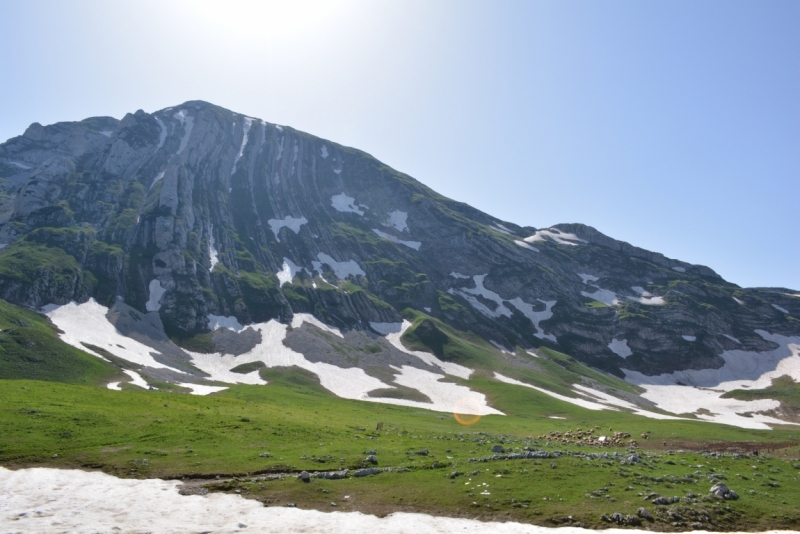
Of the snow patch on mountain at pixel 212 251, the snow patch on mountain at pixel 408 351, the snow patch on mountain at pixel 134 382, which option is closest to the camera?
the snow patch on mountain at pixel 134 382

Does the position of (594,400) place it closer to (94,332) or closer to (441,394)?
(441,394)

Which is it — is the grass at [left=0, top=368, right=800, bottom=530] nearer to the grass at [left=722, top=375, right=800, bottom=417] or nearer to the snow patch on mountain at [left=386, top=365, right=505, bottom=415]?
the snow patch on mountain at [left=386, top=365, right=505, bottom=415]

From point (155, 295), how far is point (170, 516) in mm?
146591

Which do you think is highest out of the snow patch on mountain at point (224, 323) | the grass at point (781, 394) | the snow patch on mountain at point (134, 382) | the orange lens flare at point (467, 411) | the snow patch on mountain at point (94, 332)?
the grass at point (781, 394)

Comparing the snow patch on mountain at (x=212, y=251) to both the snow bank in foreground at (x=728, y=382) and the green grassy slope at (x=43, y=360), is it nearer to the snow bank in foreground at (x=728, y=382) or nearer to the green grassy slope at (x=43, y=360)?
the green grassy slope at (x=43, y=360)

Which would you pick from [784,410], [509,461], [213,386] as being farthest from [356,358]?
[784,410]

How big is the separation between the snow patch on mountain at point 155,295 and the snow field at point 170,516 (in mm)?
132855

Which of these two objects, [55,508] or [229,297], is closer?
[55,508]

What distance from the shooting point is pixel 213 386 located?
92375 millimetres

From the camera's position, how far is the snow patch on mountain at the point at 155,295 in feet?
477

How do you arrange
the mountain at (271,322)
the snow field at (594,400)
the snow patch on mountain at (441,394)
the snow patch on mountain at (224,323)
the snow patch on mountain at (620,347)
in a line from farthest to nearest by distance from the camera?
the snow patch on mountain at (620,347)
the snow patch on mountain at (224,323)
the mountain at (271,322)
the snow field at (594,400)
the snow patch on mountain at (441,394)

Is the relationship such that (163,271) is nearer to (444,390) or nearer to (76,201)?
(76,201)

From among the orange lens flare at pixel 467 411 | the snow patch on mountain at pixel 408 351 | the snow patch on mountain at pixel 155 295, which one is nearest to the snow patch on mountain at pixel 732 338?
the snow patch on mountain at pixel 408 351

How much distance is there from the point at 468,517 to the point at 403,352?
123m
